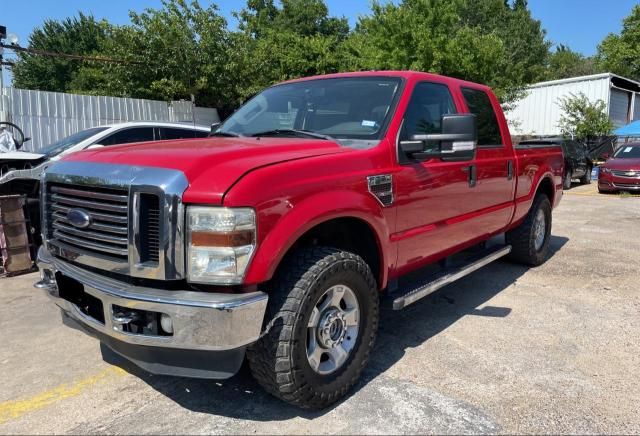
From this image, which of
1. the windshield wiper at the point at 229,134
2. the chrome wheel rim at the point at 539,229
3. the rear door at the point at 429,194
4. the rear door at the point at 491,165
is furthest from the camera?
the chrome wheel rim at the point at 539,229

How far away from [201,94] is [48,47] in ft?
81.5

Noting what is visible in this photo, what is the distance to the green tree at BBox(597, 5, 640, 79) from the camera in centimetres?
4609

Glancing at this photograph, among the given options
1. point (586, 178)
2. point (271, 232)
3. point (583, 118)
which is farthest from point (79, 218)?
point (583, 118)

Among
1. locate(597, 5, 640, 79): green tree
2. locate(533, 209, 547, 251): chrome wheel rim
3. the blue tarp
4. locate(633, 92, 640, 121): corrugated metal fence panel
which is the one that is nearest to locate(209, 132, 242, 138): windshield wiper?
locate(533, 209, 547, 251): chrome wheel rim

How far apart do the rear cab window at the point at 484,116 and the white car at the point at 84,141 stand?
4218mm

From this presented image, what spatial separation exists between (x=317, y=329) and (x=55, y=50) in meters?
39.4

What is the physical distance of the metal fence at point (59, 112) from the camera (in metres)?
12.0

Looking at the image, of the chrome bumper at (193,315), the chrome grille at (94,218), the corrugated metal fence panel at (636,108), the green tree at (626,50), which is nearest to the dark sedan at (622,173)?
the chrome bumper at (193,315)

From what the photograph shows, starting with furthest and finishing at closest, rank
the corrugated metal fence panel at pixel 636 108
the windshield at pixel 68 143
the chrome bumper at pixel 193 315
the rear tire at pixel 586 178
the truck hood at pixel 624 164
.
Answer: the corrugated metal fence panel at pixel 636 108
the rear tire at pixel 586 178
the truck hood at pixel 624 164
the windshield at pixel 68 143
the chrome bumper at pixel 193 315

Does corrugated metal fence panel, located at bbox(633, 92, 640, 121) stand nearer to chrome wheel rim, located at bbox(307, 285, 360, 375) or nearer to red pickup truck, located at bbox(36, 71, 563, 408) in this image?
red pickup truck, located at bbox(36, 71, 563, 408)

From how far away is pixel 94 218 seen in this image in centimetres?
267

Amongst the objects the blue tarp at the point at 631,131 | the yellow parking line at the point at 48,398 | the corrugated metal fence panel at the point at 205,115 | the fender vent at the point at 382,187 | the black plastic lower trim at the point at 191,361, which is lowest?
the yellow parking line at the point at 48,398

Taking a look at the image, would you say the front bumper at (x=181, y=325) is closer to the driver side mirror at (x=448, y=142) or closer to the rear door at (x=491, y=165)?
the driver side mirror at (x=448, y=142)

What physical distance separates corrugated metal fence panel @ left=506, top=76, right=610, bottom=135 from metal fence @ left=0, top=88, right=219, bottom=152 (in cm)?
2078
